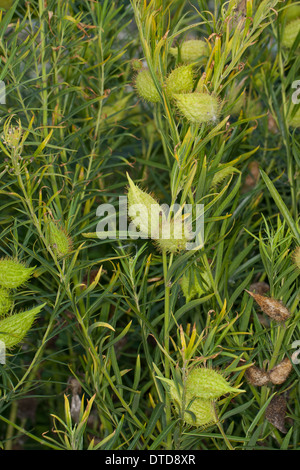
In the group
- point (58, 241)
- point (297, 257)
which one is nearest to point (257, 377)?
point (297, 257)

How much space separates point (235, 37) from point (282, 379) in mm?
339

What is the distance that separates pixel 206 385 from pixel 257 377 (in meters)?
0.12

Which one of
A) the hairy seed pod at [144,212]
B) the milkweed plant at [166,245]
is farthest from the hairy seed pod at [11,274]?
the hairy seed pod at [144,212]

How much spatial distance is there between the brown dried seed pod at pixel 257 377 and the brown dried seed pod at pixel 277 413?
0.03 metres

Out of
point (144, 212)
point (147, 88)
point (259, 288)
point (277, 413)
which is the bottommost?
point (277, 413)

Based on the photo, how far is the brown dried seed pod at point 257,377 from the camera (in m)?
0.55

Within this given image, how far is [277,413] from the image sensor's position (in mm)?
567

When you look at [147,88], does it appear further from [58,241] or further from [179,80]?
[58,241]

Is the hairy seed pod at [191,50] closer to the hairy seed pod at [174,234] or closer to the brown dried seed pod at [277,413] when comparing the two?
the hairy seed pod at [174,234]

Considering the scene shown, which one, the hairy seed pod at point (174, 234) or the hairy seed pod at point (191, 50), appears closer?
the hairy seed pod at point (174, 234)

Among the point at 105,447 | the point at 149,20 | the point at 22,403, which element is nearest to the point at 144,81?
the point at 149,20

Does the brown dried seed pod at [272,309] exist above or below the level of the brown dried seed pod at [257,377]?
above

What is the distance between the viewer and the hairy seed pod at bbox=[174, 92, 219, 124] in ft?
1.49
